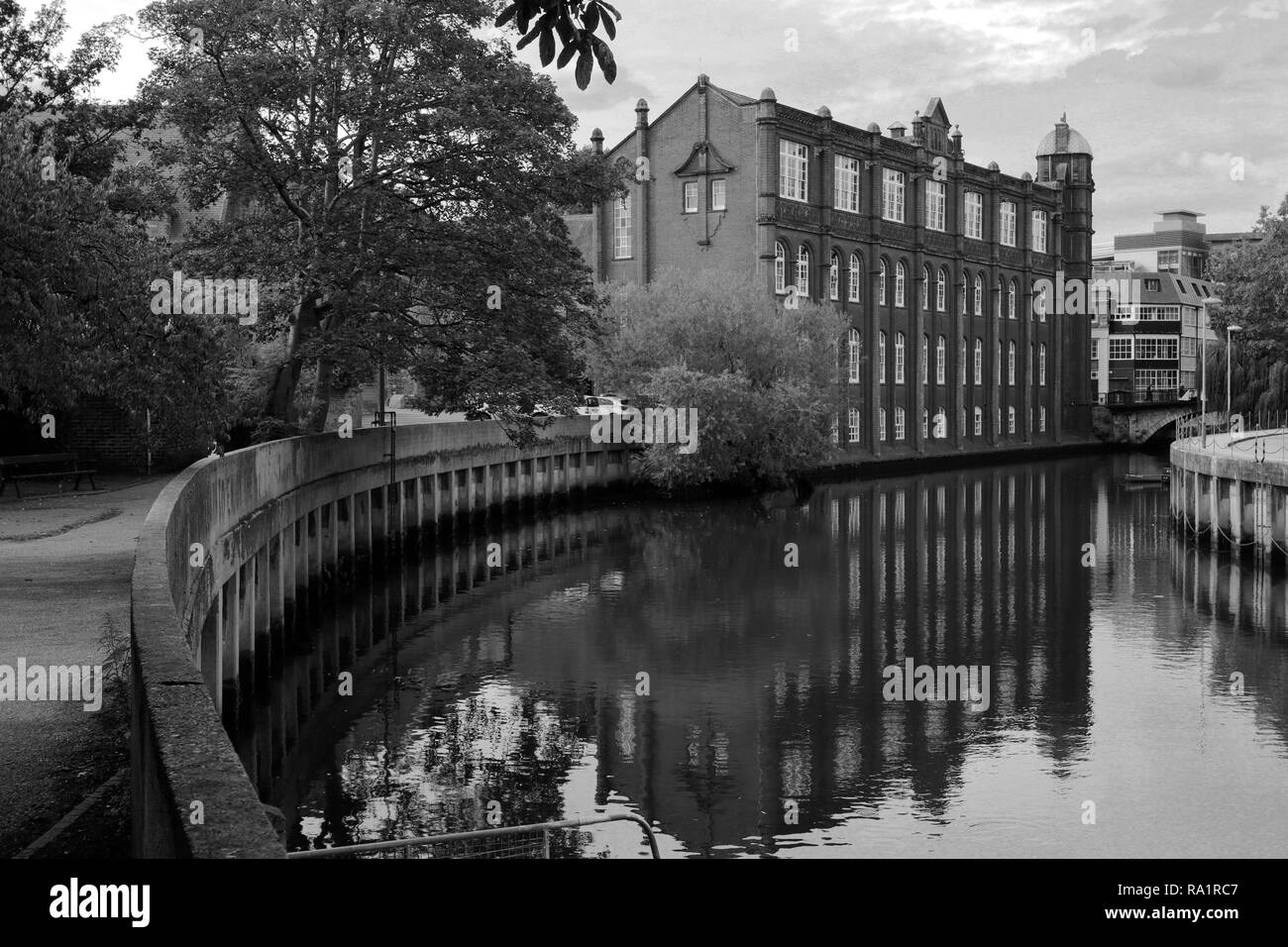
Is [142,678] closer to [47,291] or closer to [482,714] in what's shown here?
[47,291]

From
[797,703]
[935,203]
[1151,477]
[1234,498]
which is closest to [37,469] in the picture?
[797,703]

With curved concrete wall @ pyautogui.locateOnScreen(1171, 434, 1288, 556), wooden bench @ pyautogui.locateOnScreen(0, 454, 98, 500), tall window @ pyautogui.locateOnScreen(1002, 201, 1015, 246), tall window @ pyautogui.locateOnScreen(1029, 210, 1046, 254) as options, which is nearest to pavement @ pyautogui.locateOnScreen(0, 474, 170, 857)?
wooden bench @ pyautogui.locateOnScreen(0, 454, 98, 500)

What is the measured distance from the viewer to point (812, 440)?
52.0 meters

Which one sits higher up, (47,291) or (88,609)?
(47,291)

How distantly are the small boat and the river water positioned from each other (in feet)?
91.1

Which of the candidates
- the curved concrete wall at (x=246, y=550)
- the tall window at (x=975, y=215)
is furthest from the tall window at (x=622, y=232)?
the tall window at (x=975, y=215)

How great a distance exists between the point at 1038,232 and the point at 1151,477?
2905 centimetres

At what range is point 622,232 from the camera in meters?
68.6

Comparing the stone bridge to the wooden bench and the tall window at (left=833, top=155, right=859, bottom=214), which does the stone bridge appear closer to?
the tall window at (left=833, top=155, right=859, bottom=214)

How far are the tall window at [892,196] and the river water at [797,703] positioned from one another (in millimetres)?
37439

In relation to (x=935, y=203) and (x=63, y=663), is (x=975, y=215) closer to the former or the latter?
(x=935, y=203)
